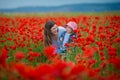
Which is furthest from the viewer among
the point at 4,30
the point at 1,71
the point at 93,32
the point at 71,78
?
the point at 4,30

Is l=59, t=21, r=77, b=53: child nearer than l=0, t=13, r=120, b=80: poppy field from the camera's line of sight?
No

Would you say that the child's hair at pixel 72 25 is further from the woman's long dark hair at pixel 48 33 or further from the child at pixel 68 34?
the woman's long dark hair at pixel 48 33

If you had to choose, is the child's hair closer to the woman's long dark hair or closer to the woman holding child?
the woman holding child

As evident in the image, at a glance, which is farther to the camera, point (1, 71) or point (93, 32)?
point (93, 32)

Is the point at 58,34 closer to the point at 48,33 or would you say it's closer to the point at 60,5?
the point at 48,33

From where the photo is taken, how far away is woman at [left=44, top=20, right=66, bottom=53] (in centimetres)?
163

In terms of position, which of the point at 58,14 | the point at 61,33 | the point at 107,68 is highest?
the point at 58,14

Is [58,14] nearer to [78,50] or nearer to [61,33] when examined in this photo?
[61,33]

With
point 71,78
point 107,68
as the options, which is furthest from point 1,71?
point 107,68

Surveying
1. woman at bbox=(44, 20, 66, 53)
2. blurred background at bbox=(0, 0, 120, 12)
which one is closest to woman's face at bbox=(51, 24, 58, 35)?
woman at bbox=(44, 20, 66, 53)

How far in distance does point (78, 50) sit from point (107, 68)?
27 cm

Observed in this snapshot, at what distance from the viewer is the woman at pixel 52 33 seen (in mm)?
1633

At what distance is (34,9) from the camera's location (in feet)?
5.66

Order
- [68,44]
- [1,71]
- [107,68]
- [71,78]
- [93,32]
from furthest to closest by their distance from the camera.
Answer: [93,32], [68,44], [107,68], [1,71], [71,78]
